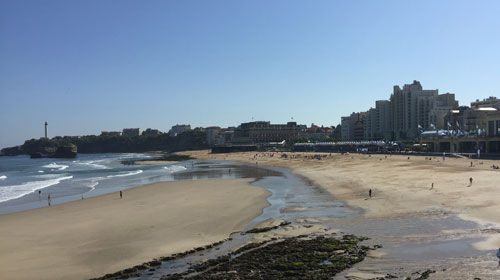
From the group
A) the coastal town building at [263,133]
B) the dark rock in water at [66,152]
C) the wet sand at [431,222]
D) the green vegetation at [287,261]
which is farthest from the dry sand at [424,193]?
the dark rock in water at [66,152]

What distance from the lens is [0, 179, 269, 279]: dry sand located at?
16.1 metres

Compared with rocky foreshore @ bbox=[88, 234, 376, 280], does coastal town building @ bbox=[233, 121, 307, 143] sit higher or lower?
higher

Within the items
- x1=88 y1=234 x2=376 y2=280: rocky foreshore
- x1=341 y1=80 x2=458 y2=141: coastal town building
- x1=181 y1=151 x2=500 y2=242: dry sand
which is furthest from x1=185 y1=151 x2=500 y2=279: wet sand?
x1=341 y1=80 x2=458 y2=141: coastal town building

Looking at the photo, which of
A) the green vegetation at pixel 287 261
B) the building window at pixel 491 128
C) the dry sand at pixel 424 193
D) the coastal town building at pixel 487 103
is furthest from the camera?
the coastal town building at pixel 487 103

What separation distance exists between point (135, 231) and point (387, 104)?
14022 centimetres

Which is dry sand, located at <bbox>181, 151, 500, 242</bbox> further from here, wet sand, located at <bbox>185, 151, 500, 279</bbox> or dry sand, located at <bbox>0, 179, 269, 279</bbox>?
dry sand, located at <bbox>0, 179, 269, 279</bbox>

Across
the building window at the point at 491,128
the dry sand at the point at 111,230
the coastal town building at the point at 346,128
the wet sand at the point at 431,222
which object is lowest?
the dry sand at the point at 111,230

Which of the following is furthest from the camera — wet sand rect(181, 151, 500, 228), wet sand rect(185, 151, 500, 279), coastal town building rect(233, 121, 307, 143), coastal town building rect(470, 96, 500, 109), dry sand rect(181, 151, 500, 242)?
coastal town building rect(233, 121, 307, 143)

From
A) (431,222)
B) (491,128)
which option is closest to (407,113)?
(491,128)

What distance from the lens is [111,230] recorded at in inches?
863

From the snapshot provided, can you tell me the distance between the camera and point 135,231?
70.9 ft

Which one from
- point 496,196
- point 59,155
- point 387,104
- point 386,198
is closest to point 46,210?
point 386,198

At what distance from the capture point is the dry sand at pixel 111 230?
16.1 meters

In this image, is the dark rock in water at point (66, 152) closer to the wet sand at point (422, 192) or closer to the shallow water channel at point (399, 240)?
the wet sand at point (422, 192)
